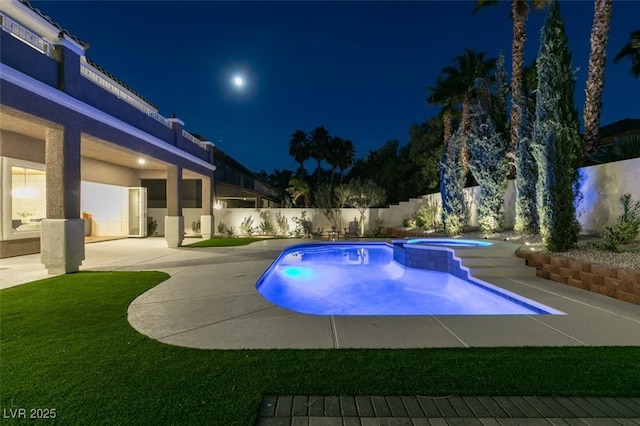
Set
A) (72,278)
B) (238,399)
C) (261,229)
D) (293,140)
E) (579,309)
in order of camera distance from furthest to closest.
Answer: (293,140)
(261,229)
(72,278)
(579,309)
(238,399)

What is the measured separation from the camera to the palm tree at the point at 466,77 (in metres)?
15.4

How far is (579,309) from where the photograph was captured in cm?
475

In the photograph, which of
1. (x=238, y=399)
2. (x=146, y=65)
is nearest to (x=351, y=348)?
(x=238, y=399)

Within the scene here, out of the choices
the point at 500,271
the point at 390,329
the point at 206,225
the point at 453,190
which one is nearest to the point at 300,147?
the point at 206,225

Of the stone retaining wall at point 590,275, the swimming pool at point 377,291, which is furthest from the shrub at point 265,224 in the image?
the stone retaining wall at point 590,275

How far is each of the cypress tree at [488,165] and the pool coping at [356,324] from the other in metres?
6.89

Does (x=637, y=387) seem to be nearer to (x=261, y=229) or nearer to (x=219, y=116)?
(x=261, y=229)

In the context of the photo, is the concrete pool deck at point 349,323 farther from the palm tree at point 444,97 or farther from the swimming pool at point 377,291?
the palm tree at point 444,97

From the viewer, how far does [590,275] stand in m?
5.91

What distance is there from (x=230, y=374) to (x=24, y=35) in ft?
27.7

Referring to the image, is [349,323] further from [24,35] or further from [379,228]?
[379,228]

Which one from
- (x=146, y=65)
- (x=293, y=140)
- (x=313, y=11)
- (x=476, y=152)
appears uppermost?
(x=146, y=65)

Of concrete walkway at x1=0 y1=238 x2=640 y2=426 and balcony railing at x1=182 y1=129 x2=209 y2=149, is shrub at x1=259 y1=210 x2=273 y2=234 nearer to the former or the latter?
balcony railing at x1=182 y1=129 x2=209 y2=149

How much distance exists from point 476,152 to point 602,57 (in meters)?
4.77
